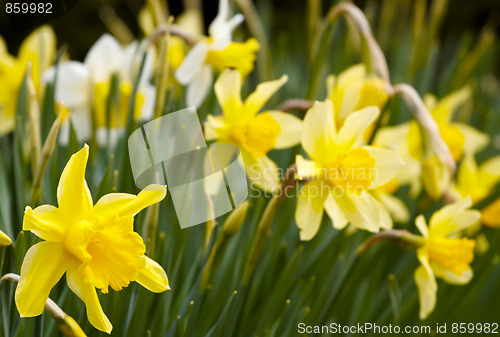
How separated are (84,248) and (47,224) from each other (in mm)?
56

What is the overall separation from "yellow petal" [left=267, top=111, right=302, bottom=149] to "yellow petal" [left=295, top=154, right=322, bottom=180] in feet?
0.52

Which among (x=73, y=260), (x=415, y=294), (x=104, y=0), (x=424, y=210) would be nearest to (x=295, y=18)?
(x=104, y=0)

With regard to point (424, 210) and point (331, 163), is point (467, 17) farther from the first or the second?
point (331, 163)

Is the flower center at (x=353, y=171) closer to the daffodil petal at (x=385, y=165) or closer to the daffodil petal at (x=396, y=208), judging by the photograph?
the daffodil petal at (x=385, y=165)

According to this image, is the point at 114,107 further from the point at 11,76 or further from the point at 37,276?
the point at 37,276

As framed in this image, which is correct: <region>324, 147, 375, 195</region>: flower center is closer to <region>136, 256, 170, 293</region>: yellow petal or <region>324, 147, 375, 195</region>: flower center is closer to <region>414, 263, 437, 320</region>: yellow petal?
<region>414, 263, 437, 320</region>: yellow petal

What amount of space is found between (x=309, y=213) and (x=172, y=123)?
1.12 ft

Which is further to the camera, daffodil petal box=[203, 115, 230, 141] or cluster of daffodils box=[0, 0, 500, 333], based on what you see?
daffodil petal box=[203, 115, 230, 141]

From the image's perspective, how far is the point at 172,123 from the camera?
1.07 m

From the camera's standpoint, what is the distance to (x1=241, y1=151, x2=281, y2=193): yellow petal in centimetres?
99

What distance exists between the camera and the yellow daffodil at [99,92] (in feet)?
4.41

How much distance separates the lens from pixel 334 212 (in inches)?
36.2

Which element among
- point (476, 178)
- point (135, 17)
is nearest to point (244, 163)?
point (476, 178)

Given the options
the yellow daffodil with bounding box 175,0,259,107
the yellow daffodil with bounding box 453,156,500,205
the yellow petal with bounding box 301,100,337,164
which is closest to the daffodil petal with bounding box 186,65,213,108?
the yellow daffodil with bounding box 175,0,259,107
